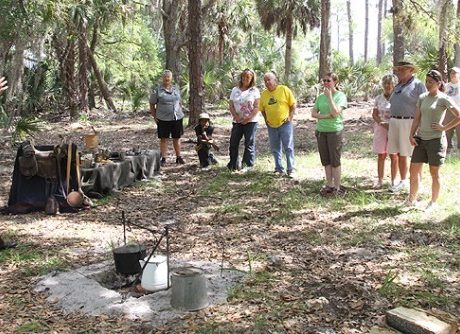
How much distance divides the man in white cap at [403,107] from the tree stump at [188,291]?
11.0ft

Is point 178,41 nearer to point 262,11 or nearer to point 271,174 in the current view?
point 262,11

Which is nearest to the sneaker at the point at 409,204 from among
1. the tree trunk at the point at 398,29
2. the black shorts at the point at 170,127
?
the black shorts at the point at 170,127

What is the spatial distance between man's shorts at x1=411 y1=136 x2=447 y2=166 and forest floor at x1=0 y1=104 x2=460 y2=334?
0.54 m

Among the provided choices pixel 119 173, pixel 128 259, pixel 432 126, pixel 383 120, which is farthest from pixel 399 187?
pixel 128 259

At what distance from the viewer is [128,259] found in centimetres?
400

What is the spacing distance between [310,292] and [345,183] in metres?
3.45

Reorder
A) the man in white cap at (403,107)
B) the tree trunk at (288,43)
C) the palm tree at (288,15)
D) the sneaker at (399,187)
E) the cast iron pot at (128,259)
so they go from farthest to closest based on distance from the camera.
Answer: the palm tree at (288,15)
the tree trunk at (288,43)
the sneaker at (399,187)
the man in white cap at (403,107)
the cast iron pot at (128,259)

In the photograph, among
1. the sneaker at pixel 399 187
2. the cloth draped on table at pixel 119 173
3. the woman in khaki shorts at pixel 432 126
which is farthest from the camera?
the cloth draped on table at pixel 119 173

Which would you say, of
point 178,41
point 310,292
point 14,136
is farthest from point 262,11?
point 310,292

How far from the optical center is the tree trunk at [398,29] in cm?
1130

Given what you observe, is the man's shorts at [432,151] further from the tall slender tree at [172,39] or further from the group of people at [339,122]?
the tall slender tree at [172,39]

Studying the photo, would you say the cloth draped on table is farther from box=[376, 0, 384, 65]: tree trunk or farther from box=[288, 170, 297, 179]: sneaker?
box=[376, 0, 384, 65]: tree trunk

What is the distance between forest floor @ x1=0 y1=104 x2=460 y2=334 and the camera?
135 inches

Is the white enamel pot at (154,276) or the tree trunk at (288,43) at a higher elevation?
the tree trunk at (288,43)
